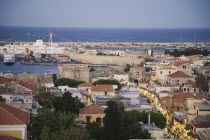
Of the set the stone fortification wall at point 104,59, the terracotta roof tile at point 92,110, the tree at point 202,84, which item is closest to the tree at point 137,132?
the terracotta roof tile at point 92,110

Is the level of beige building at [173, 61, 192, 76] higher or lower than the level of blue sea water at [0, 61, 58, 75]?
higher

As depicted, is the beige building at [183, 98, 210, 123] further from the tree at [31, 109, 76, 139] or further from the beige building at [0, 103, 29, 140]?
the beige building at [0, 103, 29, 140]

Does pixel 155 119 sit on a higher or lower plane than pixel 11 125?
lower

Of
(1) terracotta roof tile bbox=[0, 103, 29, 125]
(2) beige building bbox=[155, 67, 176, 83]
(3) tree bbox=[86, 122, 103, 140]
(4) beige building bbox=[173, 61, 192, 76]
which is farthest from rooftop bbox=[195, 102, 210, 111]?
(4) beige building bbox=[173, 61, 192, 76]

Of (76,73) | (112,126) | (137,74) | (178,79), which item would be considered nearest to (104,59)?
(137,74)

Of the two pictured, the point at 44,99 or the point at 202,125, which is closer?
the point at 202,125

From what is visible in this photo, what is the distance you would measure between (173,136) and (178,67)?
13.7 meters

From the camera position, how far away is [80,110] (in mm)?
12391

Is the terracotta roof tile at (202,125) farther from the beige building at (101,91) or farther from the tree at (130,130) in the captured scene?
the beige building at (101,91)

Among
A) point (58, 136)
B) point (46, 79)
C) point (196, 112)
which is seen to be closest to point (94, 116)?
point (196, 112)

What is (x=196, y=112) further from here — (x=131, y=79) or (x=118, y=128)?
(x=131, y=79)

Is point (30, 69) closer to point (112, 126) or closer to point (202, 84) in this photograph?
point (202, 84)

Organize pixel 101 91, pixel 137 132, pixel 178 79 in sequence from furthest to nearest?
pixel 178 79 < pixel 101 91 < pixel 137 132

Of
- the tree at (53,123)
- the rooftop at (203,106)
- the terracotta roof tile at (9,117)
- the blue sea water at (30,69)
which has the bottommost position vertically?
the blue sea water at (30,69)
